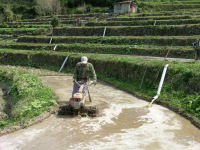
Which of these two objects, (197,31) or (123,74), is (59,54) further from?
(197,31)

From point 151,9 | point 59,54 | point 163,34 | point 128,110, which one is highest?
point 151,9

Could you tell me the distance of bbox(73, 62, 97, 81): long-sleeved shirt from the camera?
9.17 metres

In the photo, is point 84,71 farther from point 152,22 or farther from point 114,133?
point 152,22

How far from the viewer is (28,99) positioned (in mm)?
9484

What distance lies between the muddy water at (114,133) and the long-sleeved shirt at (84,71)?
1.48 metres

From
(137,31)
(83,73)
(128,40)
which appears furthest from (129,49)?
(83,73)

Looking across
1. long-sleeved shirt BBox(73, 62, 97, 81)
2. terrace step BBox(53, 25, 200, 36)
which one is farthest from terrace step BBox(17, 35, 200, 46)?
long-sleeved shirt BBox(73, 62, 97, 81)

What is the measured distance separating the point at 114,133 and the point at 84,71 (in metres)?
3.09

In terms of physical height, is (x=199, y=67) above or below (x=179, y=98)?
above

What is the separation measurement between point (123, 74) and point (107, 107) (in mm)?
4675

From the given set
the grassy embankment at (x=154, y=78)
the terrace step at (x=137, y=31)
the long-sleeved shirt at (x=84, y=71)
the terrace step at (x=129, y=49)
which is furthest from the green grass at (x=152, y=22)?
the long-sleeved shirt at (x=84, y=71)

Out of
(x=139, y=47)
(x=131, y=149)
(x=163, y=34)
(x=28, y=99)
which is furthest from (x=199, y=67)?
(x=163, y=34)

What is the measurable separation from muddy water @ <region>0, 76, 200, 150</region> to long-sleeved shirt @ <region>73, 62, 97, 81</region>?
4.87ft

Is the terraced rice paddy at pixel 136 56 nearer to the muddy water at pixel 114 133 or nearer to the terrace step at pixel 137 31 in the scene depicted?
the terrace step at pixel 137 31
